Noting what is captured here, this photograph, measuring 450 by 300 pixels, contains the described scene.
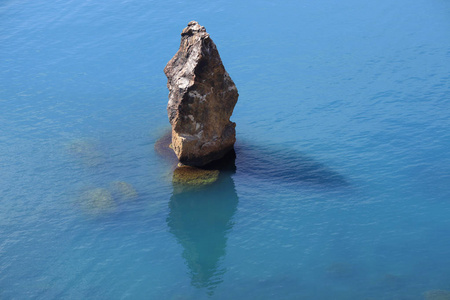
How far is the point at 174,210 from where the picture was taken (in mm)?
28594

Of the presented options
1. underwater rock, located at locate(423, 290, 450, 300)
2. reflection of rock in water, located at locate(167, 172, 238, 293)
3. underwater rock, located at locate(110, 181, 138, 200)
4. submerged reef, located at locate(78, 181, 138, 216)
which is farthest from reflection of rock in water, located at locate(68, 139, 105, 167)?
underwater rock, located at locate(423, 290, 450, 300)

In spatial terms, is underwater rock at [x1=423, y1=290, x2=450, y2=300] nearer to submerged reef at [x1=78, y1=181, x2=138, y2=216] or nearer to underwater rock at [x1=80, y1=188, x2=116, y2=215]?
submerged reef at [x1=78, y1=181, x2=138, y2=216]

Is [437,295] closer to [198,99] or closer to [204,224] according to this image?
[204,224]

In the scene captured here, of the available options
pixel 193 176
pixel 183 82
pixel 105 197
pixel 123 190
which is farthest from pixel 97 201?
pixel 183 82

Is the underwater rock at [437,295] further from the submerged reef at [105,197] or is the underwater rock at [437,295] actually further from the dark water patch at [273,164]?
the submerged reef at [105,197]

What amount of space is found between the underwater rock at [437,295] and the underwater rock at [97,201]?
15.9m

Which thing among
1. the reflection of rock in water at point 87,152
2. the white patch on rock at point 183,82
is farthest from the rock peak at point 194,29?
the reflection of rock in water at point 87,152

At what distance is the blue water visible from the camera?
23969 millimetres

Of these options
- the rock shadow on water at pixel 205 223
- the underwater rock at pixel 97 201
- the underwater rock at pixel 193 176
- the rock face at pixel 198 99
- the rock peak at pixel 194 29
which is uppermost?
the rock peak at pixel 194 29

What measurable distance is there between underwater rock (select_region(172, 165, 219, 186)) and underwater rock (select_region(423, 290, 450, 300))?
1318cm

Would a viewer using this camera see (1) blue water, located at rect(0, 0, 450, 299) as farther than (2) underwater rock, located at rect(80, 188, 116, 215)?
No

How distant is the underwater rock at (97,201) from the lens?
1110 inches

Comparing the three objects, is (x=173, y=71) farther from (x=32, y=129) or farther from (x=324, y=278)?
(x=324, y=278)

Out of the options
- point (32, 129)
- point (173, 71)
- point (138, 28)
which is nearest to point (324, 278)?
point (173, 71)
